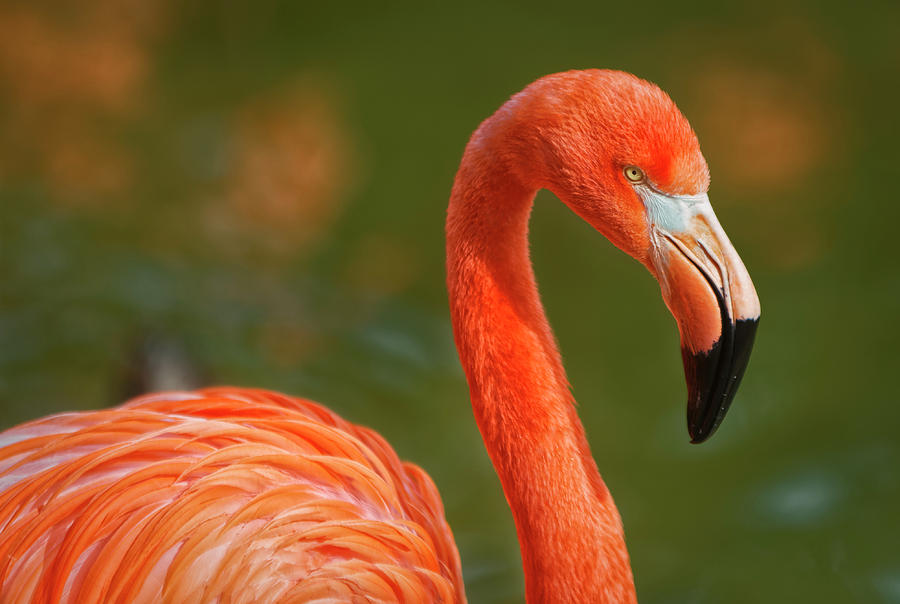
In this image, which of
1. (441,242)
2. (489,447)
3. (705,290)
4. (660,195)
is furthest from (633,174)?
(441,242)

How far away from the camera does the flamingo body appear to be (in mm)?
1339

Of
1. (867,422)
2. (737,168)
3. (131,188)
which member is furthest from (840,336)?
(131,188)

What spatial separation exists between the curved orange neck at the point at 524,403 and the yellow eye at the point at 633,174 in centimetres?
19

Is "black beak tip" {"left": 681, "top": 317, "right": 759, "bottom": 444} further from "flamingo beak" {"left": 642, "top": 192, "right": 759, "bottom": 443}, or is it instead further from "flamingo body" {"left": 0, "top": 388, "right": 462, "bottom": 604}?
"flamingo body" {"left": 0, "top": 388, "right": 462, "bottom": 604}

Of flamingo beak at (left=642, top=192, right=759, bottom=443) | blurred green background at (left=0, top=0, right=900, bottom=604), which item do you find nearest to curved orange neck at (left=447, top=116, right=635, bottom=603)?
flamingo beak at (left=642, top=192, right=759, bottom=443)

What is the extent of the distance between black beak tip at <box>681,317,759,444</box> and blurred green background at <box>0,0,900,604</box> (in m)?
1.10

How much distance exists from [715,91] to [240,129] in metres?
1.90

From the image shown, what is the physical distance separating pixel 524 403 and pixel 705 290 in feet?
1.17

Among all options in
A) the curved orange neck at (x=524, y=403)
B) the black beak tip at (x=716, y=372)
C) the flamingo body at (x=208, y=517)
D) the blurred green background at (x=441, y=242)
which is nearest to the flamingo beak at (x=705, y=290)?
the black beak tip at (x=716, y=372)

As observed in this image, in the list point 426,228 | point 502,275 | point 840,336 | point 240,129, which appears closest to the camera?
point 502,275

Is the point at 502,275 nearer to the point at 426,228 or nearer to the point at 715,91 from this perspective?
the point at 426,228

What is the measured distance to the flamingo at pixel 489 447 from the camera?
128 cm

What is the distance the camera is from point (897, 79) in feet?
11.4

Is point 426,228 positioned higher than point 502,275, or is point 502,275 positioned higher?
point 426,228
